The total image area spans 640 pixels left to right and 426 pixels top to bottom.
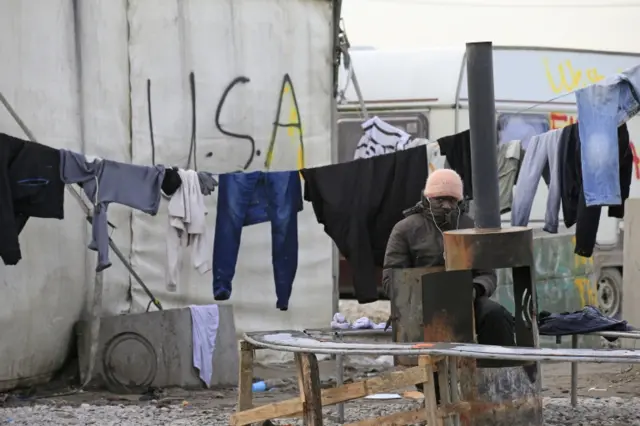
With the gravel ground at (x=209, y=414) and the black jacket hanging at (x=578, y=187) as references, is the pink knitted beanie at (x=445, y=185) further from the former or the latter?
the gravel ground at (x=209, y=414)

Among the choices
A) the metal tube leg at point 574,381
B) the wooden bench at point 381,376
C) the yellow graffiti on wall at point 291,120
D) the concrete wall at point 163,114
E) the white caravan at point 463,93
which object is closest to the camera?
the wooden bench at point 381,376

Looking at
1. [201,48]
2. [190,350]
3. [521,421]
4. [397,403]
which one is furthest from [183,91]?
[521,421]

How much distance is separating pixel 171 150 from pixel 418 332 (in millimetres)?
4116

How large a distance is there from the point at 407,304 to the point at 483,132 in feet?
3.87

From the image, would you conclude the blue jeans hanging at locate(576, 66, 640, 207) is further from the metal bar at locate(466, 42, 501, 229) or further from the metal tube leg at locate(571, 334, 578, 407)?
the metal bar at locate(466, 42, 501, 229)

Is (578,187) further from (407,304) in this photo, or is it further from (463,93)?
(463,93)

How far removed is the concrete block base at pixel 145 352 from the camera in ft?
29.9

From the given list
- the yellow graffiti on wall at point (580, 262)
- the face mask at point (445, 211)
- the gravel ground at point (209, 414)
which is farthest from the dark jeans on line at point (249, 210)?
the yellow graffiti on wall at point (580, 262)

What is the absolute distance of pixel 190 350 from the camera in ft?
30.2

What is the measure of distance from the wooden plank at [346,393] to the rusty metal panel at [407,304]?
712 millimetres

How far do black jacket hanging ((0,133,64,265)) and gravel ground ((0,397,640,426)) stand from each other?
1165mm

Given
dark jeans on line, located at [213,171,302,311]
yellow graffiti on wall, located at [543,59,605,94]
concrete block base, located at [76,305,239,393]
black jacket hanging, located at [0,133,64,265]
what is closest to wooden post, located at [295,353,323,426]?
black jacket hanging, located at [0,133,64,265]

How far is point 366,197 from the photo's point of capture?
28.5ft

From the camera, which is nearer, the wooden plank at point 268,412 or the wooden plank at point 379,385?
the wooden plank at point 379,385
